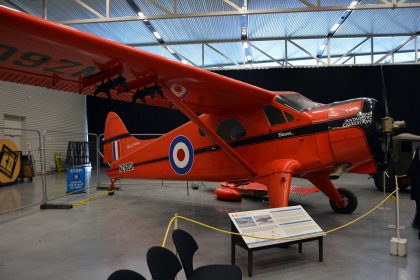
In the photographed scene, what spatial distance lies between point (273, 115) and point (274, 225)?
7.47 ft

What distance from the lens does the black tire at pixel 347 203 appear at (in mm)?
6852

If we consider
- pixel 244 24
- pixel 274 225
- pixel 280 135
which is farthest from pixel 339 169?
pixel 244 24

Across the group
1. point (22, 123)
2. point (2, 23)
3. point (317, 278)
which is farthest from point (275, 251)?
point (22, 123)

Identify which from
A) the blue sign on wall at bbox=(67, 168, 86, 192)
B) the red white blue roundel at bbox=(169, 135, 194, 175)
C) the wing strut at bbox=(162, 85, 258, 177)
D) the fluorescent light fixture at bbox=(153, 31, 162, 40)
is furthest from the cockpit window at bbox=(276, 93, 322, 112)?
the fluorescent light fixture at bbox=(153, 31, 162, 40)

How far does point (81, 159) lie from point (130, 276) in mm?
17620

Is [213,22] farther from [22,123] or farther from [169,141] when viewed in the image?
[22,123]

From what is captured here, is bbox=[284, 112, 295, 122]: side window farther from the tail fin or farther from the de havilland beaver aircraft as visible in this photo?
the tail fin

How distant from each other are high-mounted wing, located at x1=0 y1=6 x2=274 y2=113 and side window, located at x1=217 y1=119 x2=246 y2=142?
32cm

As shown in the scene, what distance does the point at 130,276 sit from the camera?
2074mm

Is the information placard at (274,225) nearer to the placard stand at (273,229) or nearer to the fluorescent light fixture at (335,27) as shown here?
the placard stand at (273,229)

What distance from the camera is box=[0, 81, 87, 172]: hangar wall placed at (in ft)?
52.2

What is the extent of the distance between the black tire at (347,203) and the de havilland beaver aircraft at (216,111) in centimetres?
2

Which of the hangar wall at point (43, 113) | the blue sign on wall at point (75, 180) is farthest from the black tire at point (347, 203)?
the hangar wall at point (43, 113)

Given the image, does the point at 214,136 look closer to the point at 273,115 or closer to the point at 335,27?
the point at 273,115
